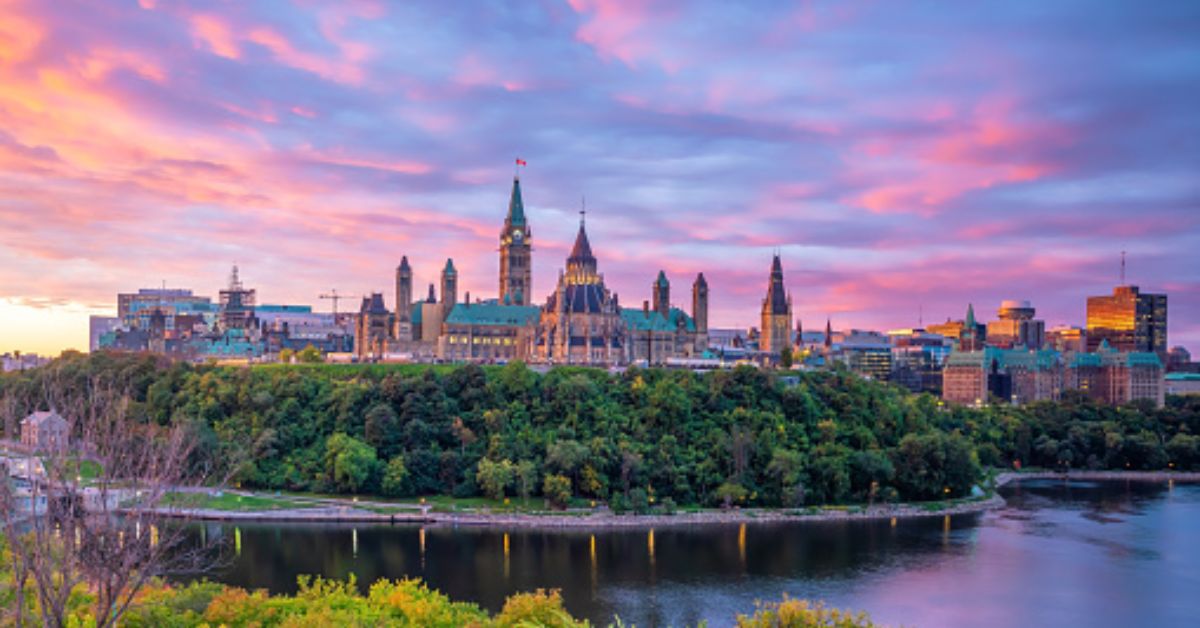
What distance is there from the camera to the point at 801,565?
62250 millimetres

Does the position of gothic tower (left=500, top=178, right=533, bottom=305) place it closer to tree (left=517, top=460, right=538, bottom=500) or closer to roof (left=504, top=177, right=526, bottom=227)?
roof (left=504, top=177, right=526, bottom=227)

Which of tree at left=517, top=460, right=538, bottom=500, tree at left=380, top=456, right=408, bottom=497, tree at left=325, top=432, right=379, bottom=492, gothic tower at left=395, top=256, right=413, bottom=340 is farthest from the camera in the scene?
gothic tower at left=395, top=256, right=413, bottom=340

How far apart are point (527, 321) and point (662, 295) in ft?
90.1

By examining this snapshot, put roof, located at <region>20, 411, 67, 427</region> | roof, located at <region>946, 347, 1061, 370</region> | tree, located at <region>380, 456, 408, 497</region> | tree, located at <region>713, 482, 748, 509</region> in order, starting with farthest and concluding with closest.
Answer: roof, located at <region>946, 347, 1061, 370</region> < tree, located at <region>380, 456, 408, 497</region> < tree, located at <region>713, 482, 748, 509</region> < roof, located at <region>20, 411, 67, 427</region>

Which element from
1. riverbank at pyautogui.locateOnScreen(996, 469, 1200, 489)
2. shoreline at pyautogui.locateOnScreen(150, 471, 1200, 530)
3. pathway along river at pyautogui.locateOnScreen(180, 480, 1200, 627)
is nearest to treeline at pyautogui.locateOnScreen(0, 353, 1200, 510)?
shoreline at pyautogui.locateOnScreen(150, 471, 1200, 530)

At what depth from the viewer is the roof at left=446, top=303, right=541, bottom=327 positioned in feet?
466

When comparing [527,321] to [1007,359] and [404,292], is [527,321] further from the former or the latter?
[1007,359]

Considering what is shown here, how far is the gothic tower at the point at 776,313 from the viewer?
181m

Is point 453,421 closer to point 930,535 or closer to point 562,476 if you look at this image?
point 562,476

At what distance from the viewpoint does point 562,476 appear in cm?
7888

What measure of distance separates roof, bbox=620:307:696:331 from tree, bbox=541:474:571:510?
66.2 m

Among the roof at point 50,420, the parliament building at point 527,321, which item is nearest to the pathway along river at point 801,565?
the roof at point 50,420

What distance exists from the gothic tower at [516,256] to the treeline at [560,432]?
4701cm

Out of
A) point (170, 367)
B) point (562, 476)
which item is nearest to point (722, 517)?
point (562, 476)
